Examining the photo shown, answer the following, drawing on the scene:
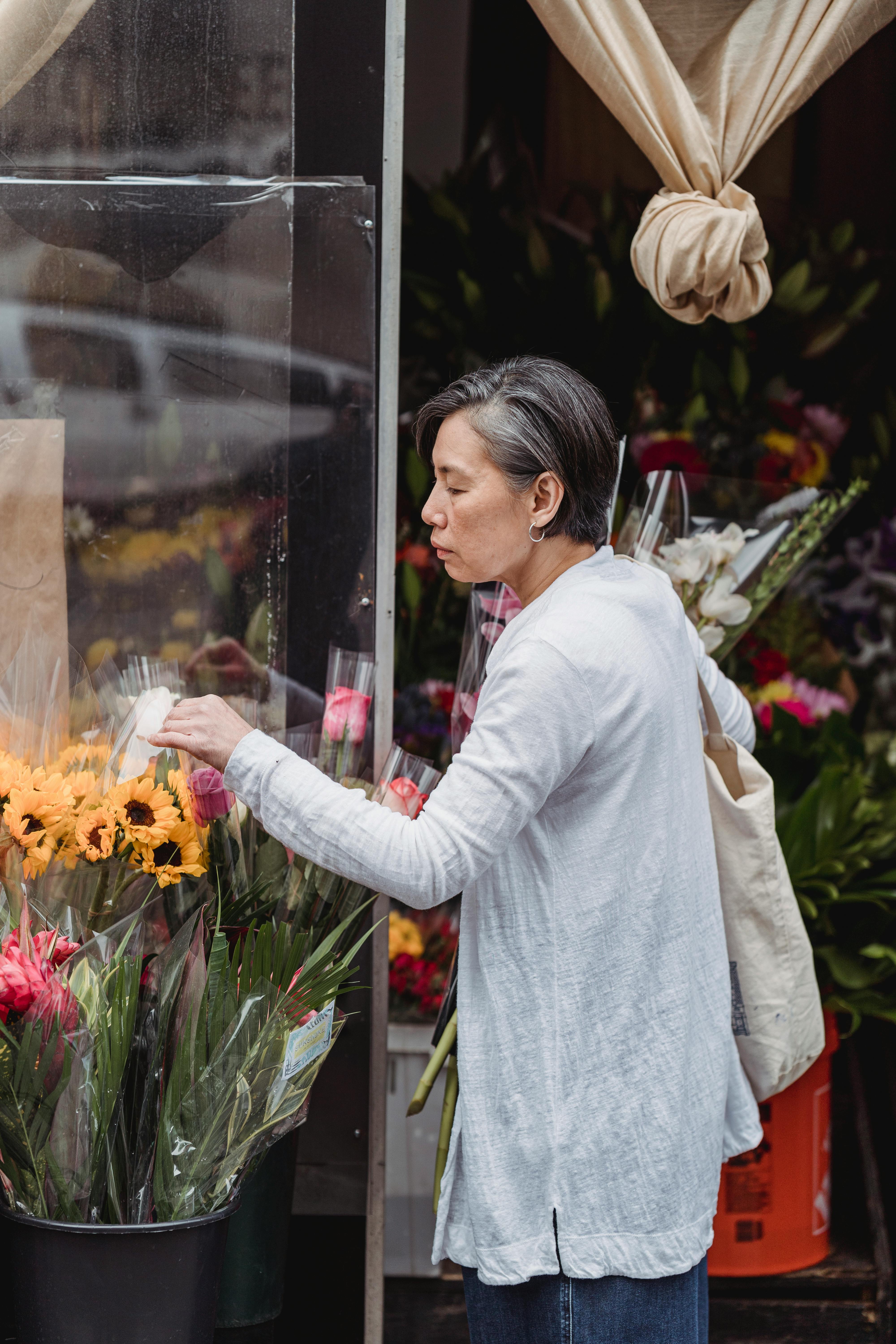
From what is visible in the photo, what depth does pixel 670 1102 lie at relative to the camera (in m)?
1.24

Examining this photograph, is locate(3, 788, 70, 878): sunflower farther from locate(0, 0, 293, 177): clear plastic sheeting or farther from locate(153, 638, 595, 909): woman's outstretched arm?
locate(0, 0, 293, 177): clear plastic sheeting

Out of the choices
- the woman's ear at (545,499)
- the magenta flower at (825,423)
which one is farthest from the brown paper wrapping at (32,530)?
the magenta flower at (825,423)

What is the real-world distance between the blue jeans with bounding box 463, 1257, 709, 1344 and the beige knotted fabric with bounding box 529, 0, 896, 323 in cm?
133

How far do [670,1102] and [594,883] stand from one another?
0.24 meters

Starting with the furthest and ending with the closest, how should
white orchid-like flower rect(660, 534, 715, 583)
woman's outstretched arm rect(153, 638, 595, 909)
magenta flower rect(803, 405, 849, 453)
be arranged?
magenta flower rect(803, 405, 849, 453)
white orchid-like flower rect(660, 534, 715, 583)
woman's outstretched arm rect(153, 638, 595, 909)

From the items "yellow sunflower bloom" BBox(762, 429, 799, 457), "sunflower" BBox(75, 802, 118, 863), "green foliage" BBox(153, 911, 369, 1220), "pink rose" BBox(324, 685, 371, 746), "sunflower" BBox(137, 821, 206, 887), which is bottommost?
"green foliage" BBox(153, 911, 369, 1220)

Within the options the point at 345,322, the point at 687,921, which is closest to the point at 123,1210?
the point at 687,921

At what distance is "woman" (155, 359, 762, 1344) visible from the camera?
1152 millimetres

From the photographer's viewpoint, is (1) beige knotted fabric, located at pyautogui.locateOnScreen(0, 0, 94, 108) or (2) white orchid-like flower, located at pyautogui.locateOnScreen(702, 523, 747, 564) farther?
(2) white orchid-like flower, located at pyautogui.locateOnScreen(702, 523, 747, 564)

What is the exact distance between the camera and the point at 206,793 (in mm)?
1394

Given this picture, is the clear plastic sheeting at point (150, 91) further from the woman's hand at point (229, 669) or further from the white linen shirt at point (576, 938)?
the white linen shirt at point (576, 938)

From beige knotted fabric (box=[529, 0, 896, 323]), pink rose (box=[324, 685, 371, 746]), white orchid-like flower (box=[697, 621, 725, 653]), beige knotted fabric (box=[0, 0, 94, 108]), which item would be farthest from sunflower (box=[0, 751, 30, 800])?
beige knotted fabric (box=[529, 0, 896, 323])

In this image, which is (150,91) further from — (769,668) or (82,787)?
(769,668)

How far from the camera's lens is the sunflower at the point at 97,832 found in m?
1.28
